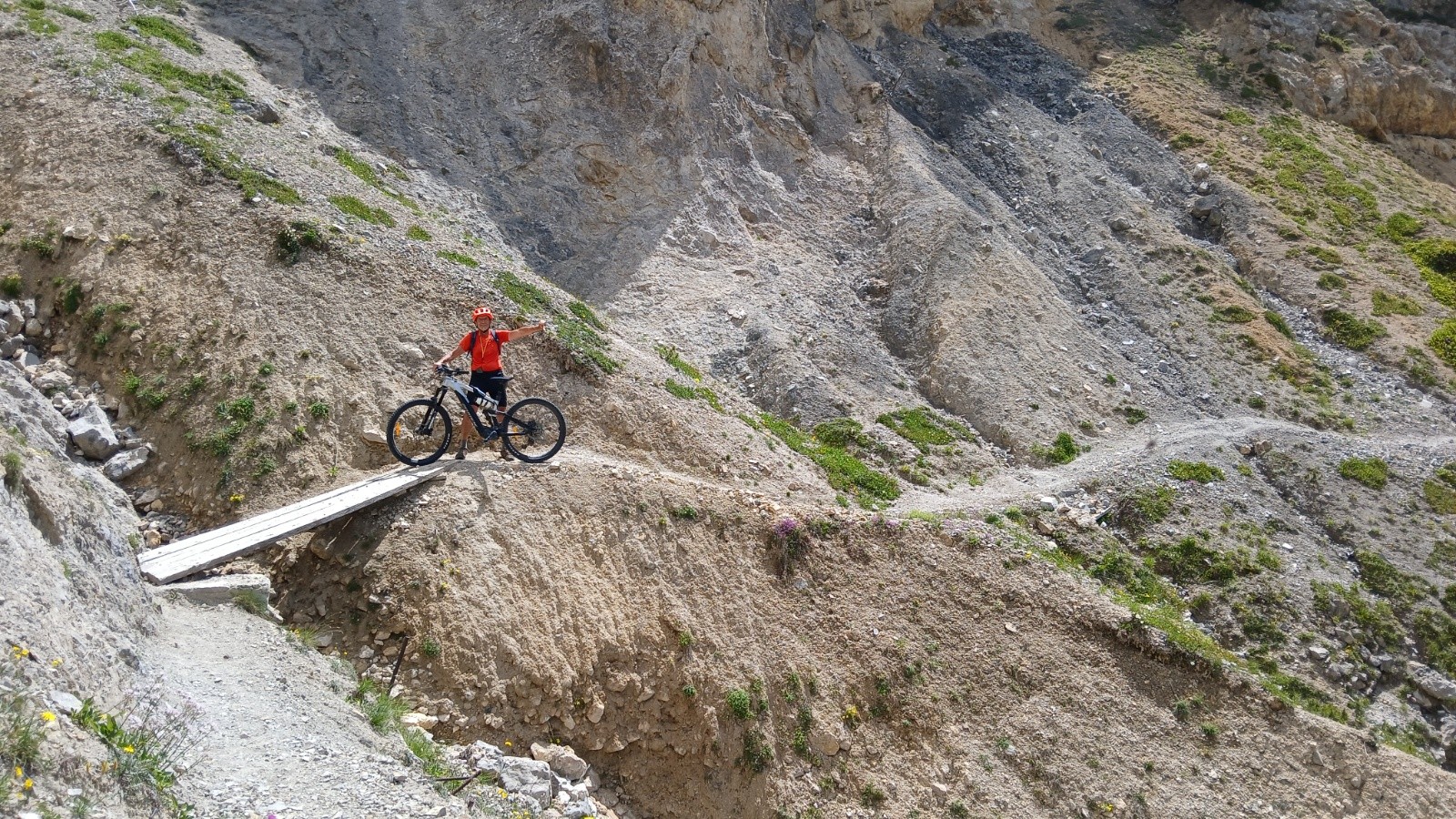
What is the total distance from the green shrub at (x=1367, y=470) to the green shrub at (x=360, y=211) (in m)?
21.0

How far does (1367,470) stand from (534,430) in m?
20.3

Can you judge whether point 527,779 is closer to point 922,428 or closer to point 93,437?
point 93,437

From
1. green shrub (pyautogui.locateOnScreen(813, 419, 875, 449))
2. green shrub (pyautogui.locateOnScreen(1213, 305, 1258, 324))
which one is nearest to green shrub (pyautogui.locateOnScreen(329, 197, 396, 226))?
green shrub (pyautogui.locateOnScreen(813, 419, 875, 449))

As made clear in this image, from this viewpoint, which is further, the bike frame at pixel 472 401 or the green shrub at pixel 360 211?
the green shrub at pixel 360 211

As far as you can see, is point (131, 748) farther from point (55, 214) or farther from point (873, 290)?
point (873, 290)

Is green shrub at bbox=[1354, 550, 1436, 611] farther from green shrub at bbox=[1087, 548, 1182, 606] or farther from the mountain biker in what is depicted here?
the mountain biker

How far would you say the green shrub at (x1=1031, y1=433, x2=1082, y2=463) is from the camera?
2242cm

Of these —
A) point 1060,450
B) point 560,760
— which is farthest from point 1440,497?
point 560,760

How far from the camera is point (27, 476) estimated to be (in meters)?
9.52

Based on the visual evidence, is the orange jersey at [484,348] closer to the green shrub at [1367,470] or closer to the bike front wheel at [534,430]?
the bike front wheel at [534,430]

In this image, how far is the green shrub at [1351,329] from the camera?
→ 94.7 feet

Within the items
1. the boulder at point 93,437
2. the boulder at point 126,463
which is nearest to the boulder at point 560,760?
the boulder at point 126,463

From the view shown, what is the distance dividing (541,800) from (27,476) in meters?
6.35

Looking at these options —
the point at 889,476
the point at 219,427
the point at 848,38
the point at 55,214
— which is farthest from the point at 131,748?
the point at 848,38
